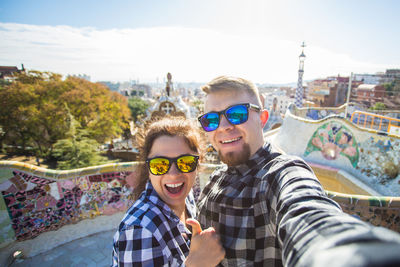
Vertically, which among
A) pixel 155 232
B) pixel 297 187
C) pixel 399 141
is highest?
pixel 297 187

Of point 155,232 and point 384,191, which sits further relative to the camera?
point 384,191

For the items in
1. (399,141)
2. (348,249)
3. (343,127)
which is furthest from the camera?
(343,127)

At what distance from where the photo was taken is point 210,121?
1.94 m

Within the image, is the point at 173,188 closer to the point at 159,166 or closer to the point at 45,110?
the point at 159,166

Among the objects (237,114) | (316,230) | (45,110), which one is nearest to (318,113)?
(237,114)

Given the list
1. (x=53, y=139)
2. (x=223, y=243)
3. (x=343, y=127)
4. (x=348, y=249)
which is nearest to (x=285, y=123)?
(x=343, y=127)

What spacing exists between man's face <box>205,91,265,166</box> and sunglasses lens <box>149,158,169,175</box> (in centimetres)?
50

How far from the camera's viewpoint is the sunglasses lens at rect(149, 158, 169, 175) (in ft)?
6.45

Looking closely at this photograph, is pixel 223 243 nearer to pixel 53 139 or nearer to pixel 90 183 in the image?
pixel 90 183

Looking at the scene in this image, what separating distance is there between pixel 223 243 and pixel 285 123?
10567 mm

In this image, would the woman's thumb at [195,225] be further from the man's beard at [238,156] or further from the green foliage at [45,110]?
the green foliage at [45,110]

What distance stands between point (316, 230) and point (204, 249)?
35.0 inches

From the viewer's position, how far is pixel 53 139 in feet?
61.6

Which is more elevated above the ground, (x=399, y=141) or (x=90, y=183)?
(x=399, y=141)
